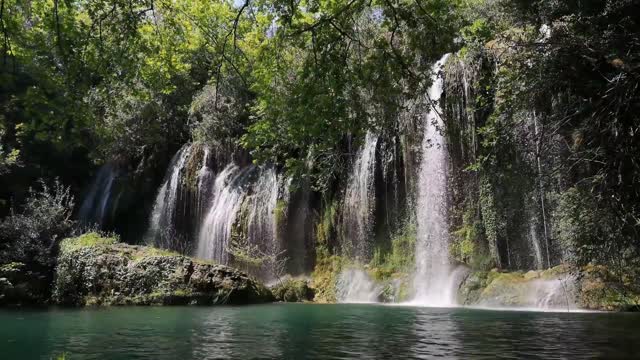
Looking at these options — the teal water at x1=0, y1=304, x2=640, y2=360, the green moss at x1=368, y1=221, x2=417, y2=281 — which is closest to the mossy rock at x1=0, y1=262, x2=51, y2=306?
the teal water at x1=0, y1=304, x2=640, y2=360

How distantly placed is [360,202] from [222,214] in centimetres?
618

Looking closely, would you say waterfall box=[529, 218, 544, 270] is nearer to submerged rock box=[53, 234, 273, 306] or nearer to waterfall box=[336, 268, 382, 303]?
waterfall box=[336, 268, 382, 303]

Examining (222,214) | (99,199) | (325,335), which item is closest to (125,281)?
(222,214)

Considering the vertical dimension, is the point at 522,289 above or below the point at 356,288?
below

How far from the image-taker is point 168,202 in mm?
25219

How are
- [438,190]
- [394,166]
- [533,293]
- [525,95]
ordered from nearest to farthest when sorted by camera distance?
[525,95] < [533,293] < [438,190] < [394,166]

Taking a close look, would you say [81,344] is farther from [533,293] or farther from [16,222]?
[16,222]

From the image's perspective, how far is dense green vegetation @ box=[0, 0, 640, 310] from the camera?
6.99 m

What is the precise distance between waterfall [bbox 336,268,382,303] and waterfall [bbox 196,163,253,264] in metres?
4.99

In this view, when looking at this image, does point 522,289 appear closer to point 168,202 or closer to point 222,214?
point 222,214

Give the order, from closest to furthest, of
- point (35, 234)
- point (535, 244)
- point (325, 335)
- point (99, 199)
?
point (325, 335), point (535, 244), point (35, 234), point (99, 199)

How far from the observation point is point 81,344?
8539mm

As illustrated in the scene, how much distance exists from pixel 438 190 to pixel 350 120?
1219 centimetres

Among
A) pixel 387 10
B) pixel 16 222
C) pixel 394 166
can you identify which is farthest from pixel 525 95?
pixel 16 222
